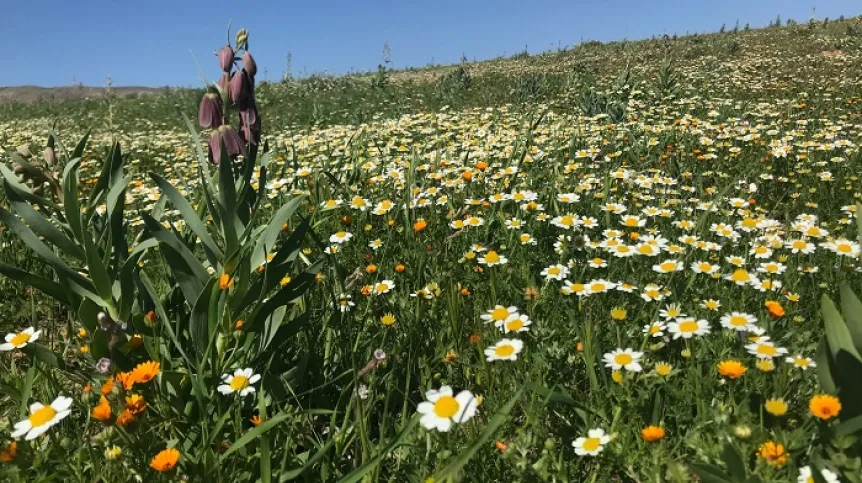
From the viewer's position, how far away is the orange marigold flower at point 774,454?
128 cm

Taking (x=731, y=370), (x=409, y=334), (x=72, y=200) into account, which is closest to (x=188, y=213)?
(x=72, y=200)

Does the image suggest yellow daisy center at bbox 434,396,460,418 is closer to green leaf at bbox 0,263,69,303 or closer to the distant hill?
green leaf at bbox 0,263,69,303

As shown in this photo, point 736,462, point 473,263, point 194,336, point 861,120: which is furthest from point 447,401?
point 861,120

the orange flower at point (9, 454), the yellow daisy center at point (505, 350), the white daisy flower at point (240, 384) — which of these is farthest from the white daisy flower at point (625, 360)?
the orange flower at point (9, 454)

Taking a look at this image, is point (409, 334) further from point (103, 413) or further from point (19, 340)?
point (19, 340)

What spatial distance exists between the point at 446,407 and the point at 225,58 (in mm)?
1364

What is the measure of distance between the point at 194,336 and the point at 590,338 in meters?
1.32

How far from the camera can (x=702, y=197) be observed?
14.3 feet

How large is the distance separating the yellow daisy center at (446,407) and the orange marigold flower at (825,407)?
80cm

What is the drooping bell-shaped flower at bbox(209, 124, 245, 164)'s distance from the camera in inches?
75.4

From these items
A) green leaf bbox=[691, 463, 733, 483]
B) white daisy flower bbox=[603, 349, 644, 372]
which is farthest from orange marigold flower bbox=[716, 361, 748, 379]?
green leaf bbox=[691, 463, 733, 483]

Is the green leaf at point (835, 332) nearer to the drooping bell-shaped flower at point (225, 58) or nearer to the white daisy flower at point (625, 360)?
the white daisy flower at point (625, 360)

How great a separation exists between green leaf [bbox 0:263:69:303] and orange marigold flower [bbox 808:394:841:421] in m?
2.18

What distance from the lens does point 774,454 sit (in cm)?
129
